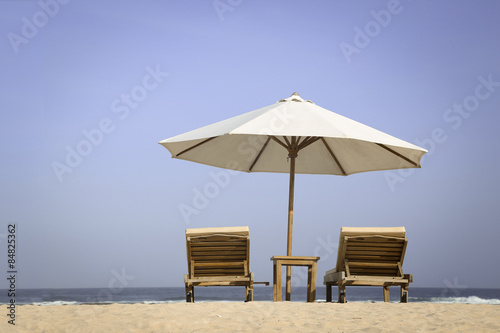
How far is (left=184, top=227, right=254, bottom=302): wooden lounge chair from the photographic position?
575 centimetres

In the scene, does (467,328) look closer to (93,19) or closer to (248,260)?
(248,260)

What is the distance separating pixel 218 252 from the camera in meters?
5.84

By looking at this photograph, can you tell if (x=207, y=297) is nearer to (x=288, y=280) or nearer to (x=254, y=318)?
(x=288, y=280)

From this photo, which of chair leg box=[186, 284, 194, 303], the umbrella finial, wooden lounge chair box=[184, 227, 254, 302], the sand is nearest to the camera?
the sand

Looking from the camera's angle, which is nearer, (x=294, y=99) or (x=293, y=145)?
(x=294, y=99)

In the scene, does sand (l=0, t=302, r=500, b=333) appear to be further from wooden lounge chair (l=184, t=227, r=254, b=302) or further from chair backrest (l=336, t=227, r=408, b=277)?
chair backrest (l=336, t=227, r=408, b=277)

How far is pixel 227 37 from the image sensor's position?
13312 millimetres

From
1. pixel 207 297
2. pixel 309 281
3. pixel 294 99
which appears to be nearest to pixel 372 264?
pixel 309 281

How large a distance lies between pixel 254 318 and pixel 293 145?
278cm

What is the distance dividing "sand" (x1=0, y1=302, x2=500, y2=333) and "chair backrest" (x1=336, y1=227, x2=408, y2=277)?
0.72 metres

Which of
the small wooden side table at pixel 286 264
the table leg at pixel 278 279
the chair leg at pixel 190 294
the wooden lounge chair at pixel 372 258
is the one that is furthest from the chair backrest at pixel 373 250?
the chair leg at pixel 190 294

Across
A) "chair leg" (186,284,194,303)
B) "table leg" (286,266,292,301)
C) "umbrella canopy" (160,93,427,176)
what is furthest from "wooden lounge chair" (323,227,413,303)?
"chair leg" (186,284,194,303)

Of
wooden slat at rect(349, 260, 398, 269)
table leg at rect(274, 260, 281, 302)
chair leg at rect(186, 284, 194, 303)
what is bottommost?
chair leg at rect(186, 284, 194, 303)

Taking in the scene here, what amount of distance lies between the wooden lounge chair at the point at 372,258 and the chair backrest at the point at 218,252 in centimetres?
107
